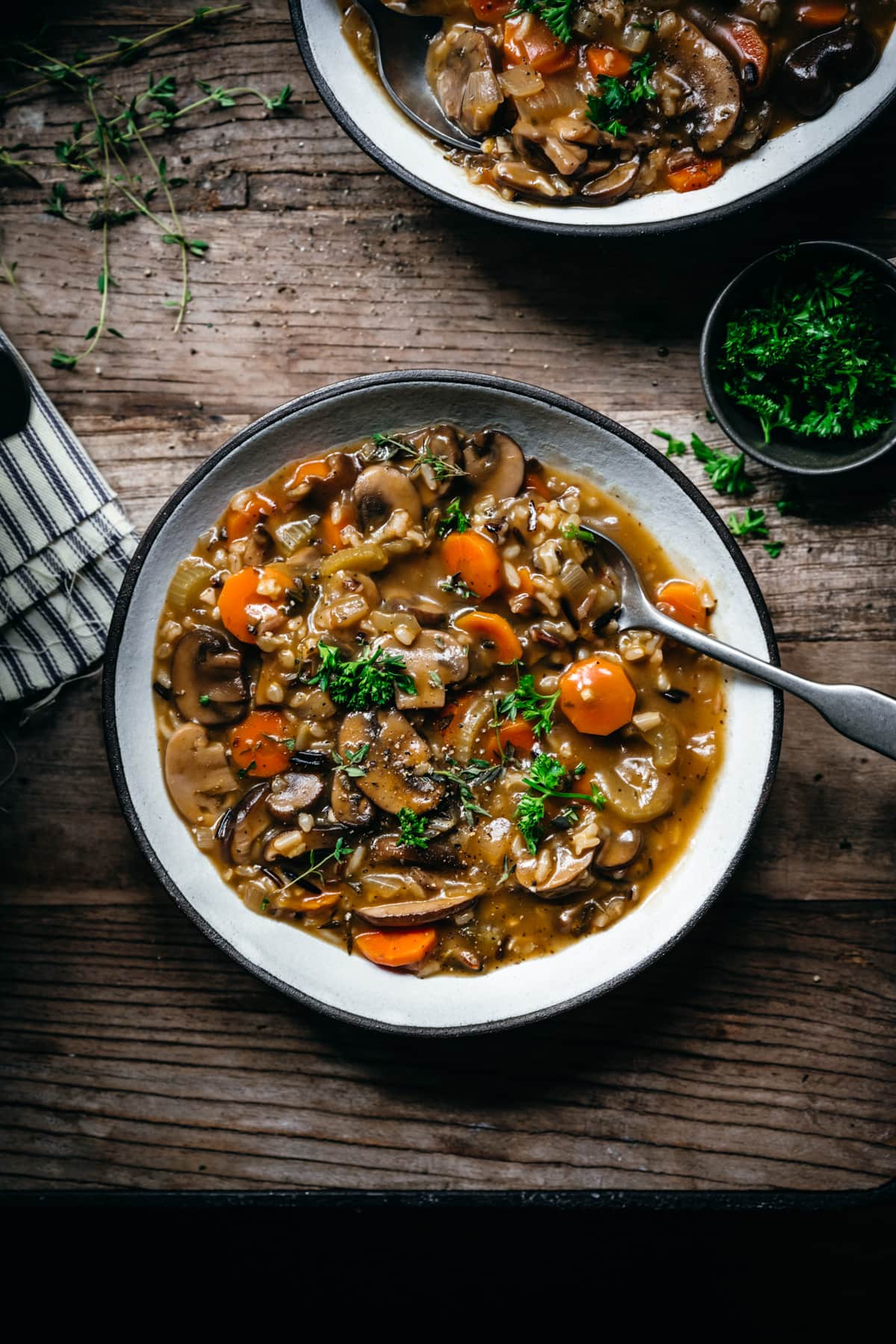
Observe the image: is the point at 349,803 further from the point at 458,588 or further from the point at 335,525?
the point at 335,525

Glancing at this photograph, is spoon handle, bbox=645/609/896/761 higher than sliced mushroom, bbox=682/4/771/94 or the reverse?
the reverse

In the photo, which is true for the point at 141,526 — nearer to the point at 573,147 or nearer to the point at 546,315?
the point at 546,315

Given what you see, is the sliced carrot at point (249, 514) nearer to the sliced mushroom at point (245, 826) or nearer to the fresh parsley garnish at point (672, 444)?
the sliced mushroom at point (245, 826)

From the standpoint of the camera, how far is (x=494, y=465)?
10.4 feet

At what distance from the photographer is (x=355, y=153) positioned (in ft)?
11.4

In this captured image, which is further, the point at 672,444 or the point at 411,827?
the point at 672,444

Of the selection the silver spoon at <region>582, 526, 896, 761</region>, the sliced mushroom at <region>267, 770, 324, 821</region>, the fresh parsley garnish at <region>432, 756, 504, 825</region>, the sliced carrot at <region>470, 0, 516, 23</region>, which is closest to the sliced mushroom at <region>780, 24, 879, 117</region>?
the sliced carrot at <region>470, 0, 516, 23</region>

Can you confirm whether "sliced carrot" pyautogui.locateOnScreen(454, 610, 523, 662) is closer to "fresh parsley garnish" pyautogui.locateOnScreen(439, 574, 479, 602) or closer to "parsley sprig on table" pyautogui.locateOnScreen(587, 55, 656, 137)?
"fresh parsley garnish" pyautogui.locateOnScreen(439, 574, 479, 602)

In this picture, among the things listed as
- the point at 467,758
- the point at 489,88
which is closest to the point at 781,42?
the point at 489,88

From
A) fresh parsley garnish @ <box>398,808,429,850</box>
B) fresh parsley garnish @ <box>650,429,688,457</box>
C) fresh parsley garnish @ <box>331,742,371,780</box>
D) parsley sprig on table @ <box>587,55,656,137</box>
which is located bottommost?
fresh parsley garnish @ <box>398,808,429,850</box>

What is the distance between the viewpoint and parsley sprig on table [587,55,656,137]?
3.06m

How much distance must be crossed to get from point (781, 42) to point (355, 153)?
5.41 ft

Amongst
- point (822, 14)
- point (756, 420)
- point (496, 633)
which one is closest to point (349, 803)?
point (496, 633)

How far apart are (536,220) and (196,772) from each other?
2382 mm
